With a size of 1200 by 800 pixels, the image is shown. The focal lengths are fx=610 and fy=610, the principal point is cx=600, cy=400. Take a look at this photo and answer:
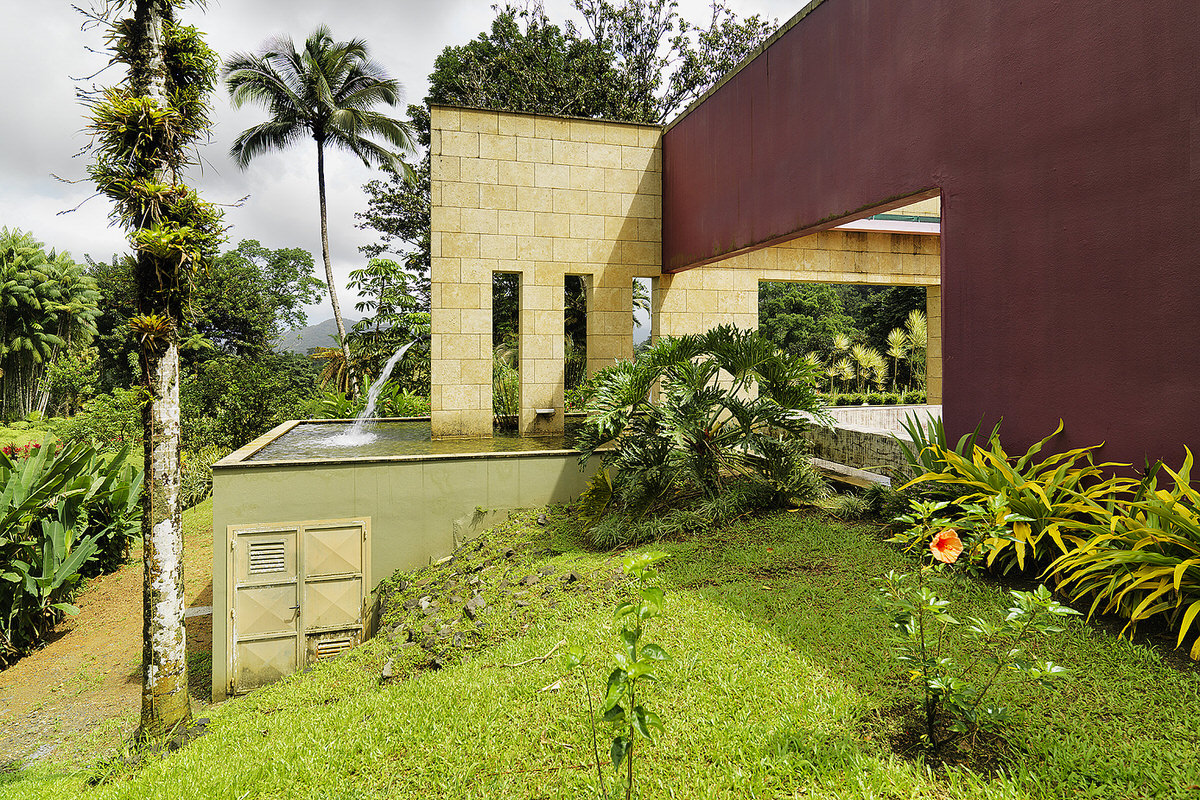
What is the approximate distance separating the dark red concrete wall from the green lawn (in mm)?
1362

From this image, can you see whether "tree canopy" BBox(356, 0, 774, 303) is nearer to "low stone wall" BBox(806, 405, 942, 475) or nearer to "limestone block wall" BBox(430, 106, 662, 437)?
"limestone block wall" BBox(430, 106, 662, 437)

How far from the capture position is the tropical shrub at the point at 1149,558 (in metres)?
2.78

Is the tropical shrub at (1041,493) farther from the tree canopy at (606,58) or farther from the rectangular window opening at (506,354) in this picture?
the tree canopy at (606,58)

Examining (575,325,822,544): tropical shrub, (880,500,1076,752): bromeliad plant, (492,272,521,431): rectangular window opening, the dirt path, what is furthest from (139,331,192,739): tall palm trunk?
(492,272,521,431): rectangular window opening

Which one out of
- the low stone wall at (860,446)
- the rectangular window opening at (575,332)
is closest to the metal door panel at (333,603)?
the low stone wall at (860,446)

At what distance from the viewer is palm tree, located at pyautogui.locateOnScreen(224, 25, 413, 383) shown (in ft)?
50.1

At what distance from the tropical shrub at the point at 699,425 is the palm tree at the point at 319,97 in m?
11.4

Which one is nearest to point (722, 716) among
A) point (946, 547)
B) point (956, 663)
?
point (956, 663)

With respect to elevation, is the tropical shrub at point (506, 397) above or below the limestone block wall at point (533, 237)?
below

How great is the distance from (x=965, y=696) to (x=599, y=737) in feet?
5.08

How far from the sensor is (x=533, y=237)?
9008 mm

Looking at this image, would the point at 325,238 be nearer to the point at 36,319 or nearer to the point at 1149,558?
the point at 36,319

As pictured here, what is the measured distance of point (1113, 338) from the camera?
137 inches

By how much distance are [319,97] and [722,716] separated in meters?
17.7
